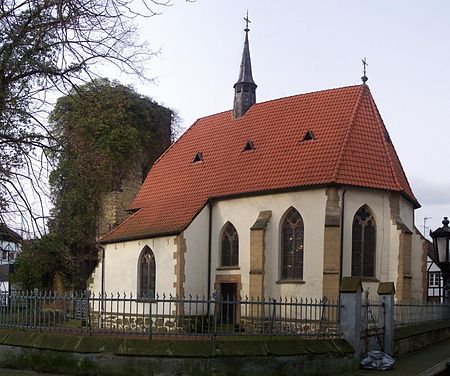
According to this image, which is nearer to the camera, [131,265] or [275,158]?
[275,158]

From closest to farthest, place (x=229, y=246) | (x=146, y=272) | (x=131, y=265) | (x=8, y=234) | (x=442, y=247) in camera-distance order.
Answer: (x=8, y=234) → (x=442, y=247) → (x=229, y=246) → (x=146, y=272) → (x=131, y=265)

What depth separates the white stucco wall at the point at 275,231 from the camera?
71.5 ft

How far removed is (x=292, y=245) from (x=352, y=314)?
896 cm

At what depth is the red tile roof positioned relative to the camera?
22688mm

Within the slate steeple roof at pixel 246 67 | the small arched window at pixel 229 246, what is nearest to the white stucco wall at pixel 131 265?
the small arched window at pixel 229 246

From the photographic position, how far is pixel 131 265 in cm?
2689

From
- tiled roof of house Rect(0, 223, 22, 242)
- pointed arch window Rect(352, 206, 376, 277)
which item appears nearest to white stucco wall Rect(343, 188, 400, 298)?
pointed arch window Rect(352, 206, 376, 277)

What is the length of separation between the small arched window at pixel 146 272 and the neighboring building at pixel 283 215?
5 cm

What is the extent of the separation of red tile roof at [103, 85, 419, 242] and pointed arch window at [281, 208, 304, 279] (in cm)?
126

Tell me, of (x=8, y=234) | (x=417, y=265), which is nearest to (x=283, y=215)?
(x=417, y=265)

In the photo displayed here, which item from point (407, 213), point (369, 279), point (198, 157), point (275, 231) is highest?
point (198, 157)

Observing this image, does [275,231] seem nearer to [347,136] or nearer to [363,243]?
[363,243]

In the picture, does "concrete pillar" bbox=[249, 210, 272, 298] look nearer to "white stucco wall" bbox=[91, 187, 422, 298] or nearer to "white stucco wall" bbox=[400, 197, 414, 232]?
"white stucco wall" bbox=[91, 187, 422, 298]

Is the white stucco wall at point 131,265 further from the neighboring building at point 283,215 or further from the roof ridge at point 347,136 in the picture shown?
the roof ridge at point 347,136
